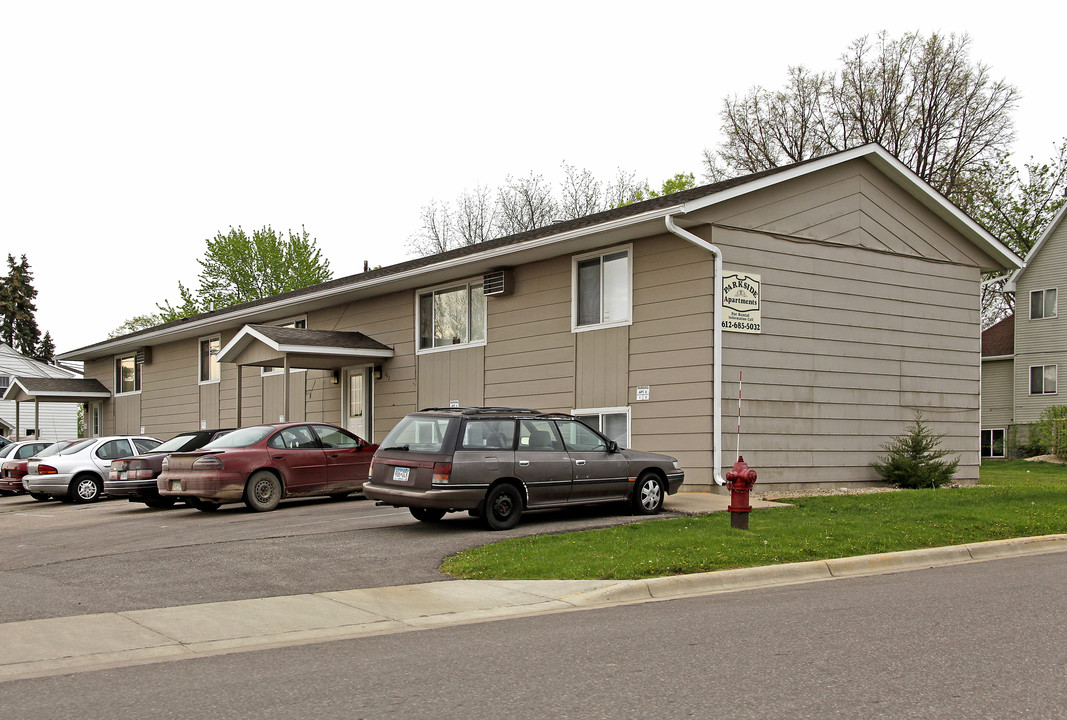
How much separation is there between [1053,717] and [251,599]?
6483mm

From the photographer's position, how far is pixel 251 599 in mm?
9031

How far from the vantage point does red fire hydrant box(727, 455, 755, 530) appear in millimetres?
11945

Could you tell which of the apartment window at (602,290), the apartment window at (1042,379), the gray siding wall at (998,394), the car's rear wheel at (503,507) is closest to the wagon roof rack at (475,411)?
the car's rear wheel at (503,507)

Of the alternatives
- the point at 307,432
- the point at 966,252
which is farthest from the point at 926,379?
the point at 307,432

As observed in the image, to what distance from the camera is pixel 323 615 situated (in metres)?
8.44

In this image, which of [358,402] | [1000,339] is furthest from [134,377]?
[1000,339]

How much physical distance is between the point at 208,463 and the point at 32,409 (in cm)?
5051

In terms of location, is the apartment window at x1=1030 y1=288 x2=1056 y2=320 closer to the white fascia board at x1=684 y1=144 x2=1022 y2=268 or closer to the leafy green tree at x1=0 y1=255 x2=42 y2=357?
the white fascia board at x1=684 y1=144 x2=1022 y2=268

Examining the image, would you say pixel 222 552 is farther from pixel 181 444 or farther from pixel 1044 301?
pixel 1044 301

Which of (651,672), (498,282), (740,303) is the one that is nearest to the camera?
(651,672)

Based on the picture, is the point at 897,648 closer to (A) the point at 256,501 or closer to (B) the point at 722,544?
(B) the point at 722,544

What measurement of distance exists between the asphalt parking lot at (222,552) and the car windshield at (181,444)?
214 cm

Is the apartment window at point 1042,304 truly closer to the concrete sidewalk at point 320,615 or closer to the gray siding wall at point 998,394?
the gray siding wall at point 998,394

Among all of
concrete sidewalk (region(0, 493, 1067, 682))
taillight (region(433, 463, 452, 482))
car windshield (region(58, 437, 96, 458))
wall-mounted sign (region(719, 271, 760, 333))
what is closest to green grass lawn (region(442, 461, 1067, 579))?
concrete sidewalk (region(0, 493, 1067, 682))
